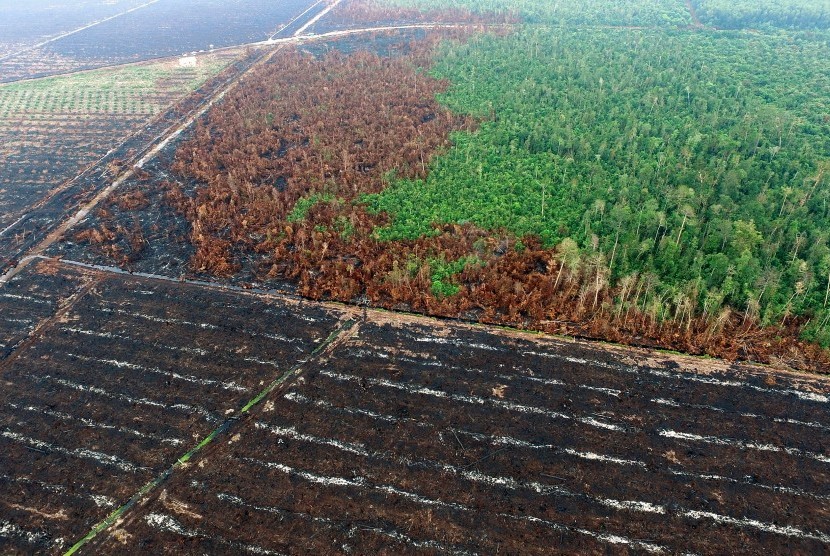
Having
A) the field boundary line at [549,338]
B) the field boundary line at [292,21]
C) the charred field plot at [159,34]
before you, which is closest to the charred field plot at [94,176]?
the field boundary line at [549,338]

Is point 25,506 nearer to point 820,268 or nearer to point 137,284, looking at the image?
point 137,284

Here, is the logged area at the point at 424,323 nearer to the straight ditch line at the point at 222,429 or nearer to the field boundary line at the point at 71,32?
the straight ditch line at the point at 222,429

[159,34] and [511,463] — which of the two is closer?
[511,463]

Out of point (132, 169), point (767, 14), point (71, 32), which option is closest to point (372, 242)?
point (132, 169)

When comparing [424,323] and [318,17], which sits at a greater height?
[318,17]

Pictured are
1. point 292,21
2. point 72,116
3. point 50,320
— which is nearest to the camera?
point 50,320

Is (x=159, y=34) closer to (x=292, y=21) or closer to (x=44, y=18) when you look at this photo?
(x=292, y=21)

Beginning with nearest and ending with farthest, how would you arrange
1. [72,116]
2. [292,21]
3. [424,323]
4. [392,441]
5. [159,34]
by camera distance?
[392,441]
[424,323]
[72,116]
[159,34]
[292,21]

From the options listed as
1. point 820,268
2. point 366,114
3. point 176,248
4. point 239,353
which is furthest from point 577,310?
point 366,114
